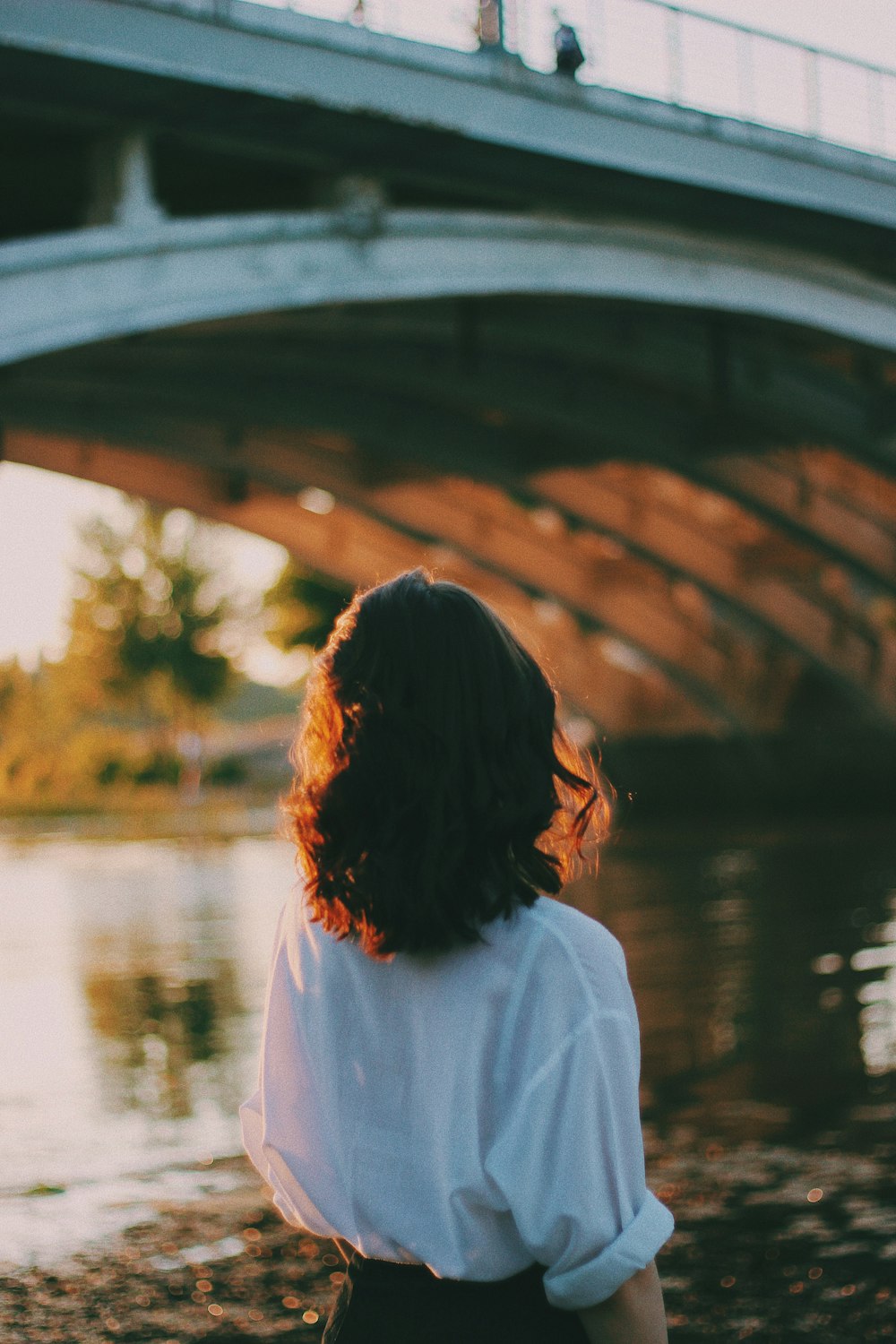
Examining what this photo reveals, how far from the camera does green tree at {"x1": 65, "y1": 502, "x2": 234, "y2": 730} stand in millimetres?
50969

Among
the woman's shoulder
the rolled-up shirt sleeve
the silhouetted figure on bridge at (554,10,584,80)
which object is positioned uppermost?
the silhouetted figure on bridge at (554,10,584,80)

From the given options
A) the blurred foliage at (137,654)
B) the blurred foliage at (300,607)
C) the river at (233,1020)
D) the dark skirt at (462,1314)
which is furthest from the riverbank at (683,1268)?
the blurred foliage at (137,654)

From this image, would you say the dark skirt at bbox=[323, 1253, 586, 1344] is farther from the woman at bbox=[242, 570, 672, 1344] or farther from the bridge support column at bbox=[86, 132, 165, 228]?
the bridge support column at bbox=[86, 132, 165, 228]

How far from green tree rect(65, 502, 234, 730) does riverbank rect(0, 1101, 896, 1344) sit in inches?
1818

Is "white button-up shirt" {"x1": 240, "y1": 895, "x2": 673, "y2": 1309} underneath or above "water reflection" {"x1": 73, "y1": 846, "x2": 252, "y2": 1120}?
above

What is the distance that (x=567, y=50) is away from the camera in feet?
42.5

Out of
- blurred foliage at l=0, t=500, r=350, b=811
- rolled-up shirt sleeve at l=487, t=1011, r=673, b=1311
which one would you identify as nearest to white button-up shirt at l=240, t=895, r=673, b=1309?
rolled-up shirt sleeve at l=487, t=1011, r=673, b=1311

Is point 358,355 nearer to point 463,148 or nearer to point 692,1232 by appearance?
point 463,148

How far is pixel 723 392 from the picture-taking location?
62.3 feet

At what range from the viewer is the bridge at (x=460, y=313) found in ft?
36.9

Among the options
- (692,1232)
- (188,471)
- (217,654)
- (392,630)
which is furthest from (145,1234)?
(217,654)

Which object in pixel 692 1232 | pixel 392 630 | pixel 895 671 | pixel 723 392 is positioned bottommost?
pixel 692 1232

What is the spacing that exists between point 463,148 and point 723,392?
723 cm

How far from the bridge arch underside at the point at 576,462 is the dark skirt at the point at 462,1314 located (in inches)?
454
